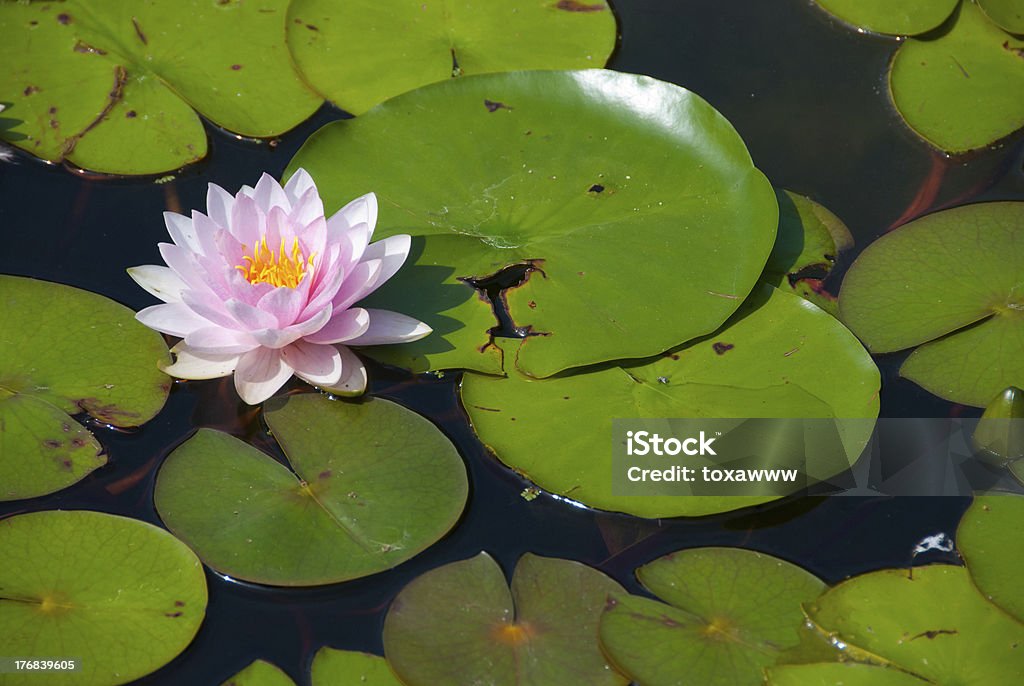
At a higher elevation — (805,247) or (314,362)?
(805,247)

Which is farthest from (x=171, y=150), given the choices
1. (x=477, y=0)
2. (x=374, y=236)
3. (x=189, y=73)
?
(x=477, y=0)

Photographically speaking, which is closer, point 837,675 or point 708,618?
point 837,675

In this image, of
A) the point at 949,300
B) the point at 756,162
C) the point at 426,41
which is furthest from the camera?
the point at 426,41

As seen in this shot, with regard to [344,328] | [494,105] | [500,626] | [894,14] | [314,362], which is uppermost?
[894,14]

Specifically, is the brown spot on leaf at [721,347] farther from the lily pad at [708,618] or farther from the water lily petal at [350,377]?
the water lily petal at [350,377]

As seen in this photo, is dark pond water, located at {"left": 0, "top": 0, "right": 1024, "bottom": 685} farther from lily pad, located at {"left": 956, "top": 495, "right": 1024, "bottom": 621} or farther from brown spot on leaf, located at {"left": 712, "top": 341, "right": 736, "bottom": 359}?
brown spot on leaf, located at {"left": 712, "top": 341, "right": 736, "bottom": 359}

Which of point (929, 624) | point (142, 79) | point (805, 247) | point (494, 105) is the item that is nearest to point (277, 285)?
point (494, 105)

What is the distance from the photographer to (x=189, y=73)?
3662mm

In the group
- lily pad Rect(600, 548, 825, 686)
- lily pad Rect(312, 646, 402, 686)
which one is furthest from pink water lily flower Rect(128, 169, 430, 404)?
lily pad Rect(600, 548, 825, 686)

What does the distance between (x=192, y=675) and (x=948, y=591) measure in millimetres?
2093

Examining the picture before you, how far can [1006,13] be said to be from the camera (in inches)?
154

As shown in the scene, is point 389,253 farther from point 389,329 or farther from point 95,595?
point 95,595

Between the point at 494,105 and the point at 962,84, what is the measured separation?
1.97m

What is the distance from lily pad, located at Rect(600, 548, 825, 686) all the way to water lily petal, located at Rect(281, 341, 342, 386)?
1103 millimetres
